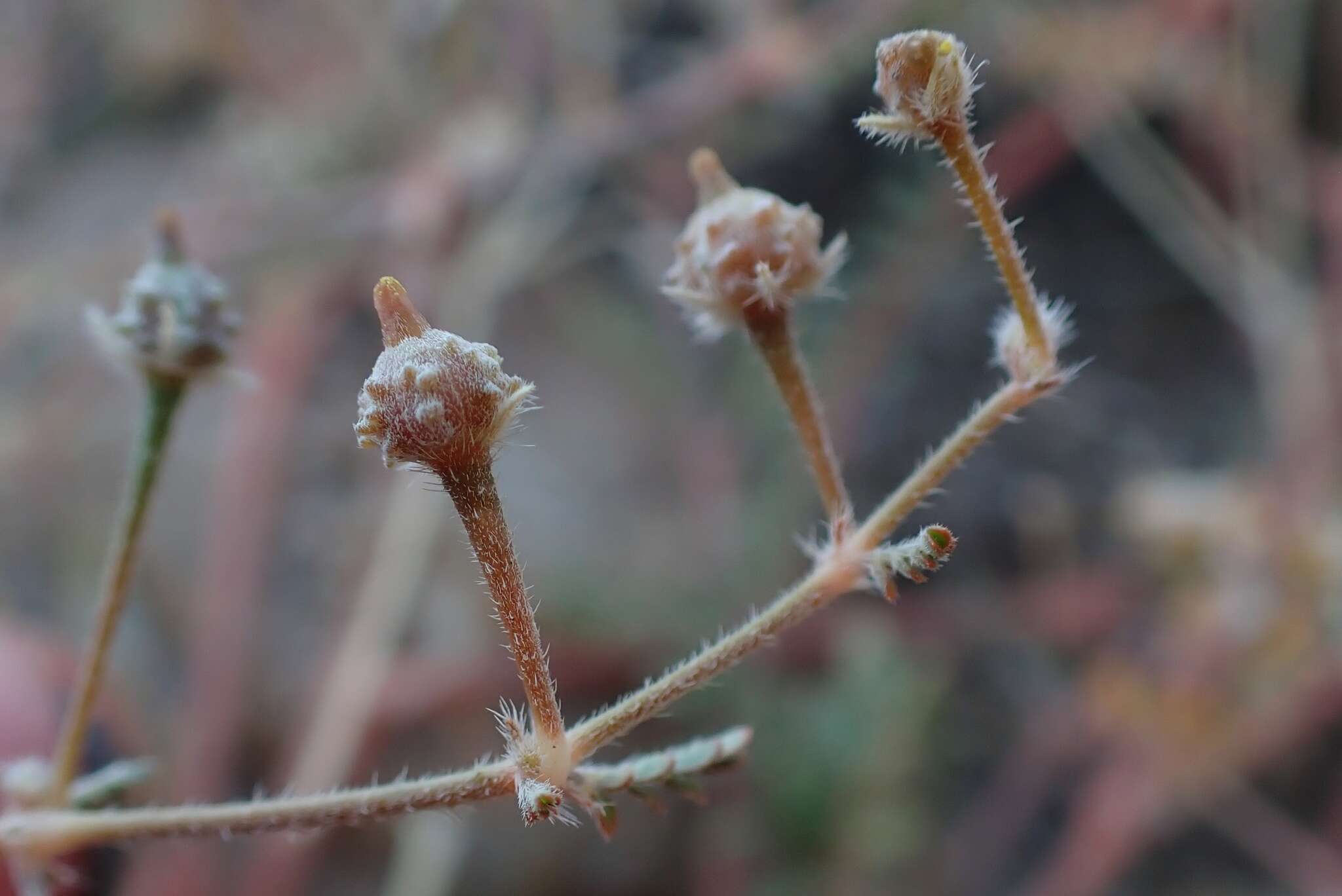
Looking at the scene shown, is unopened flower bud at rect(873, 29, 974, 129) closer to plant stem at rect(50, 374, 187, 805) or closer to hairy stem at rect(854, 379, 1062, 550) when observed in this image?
hairy stem at rect(854, 379, 1062, 550)

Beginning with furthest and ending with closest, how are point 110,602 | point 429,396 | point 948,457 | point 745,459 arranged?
1. point 745,459
2. point 110,602
3. point 948,457
4. point 429,396

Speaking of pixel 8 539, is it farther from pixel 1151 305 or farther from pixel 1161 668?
pixel 1151 305

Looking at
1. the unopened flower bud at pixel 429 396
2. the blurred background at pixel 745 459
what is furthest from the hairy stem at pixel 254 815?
the blurred background at pixel 745 459

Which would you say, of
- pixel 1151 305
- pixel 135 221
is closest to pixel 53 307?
pixel 135 221

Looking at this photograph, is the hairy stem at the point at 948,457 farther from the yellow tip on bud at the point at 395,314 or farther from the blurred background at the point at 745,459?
the blurred background at the point at 745,459

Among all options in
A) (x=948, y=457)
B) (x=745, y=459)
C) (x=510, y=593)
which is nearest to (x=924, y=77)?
(x=948, y=457)

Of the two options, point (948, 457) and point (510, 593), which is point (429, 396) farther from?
point (948, 457)
